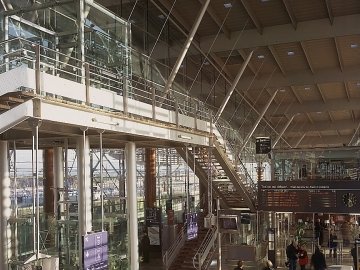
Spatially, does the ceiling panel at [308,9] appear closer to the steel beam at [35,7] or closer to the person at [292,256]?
the person at [292,256]

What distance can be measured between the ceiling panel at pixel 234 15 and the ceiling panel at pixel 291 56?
120 inches

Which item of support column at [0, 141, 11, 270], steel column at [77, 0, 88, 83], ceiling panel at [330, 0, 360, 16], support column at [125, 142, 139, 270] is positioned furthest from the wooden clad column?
steel column at [77, 0, 88, 83]

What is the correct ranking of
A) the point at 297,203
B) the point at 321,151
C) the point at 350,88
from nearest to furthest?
the point at 297,203 → the point at 321,151 → the point at 350,88

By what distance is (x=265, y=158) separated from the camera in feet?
124

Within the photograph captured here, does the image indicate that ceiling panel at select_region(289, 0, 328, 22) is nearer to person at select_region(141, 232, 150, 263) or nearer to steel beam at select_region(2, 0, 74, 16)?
steel beam at select_region(2, 0, 74, 16)

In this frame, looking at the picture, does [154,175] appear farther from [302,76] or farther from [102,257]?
[102,257]

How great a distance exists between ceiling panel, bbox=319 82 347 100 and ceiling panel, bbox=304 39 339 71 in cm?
638

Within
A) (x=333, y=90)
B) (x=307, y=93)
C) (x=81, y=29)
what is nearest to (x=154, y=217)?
(x=81, y=29)

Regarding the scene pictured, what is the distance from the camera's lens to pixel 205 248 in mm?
21391

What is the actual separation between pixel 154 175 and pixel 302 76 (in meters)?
10.0

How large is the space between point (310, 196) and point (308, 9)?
7268 millimetres

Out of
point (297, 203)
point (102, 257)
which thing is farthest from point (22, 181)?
point (102, 257)

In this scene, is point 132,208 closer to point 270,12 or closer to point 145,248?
point 145,248

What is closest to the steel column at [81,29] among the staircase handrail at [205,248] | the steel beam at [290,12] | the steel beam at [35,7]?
the steel beam at [35,7]
